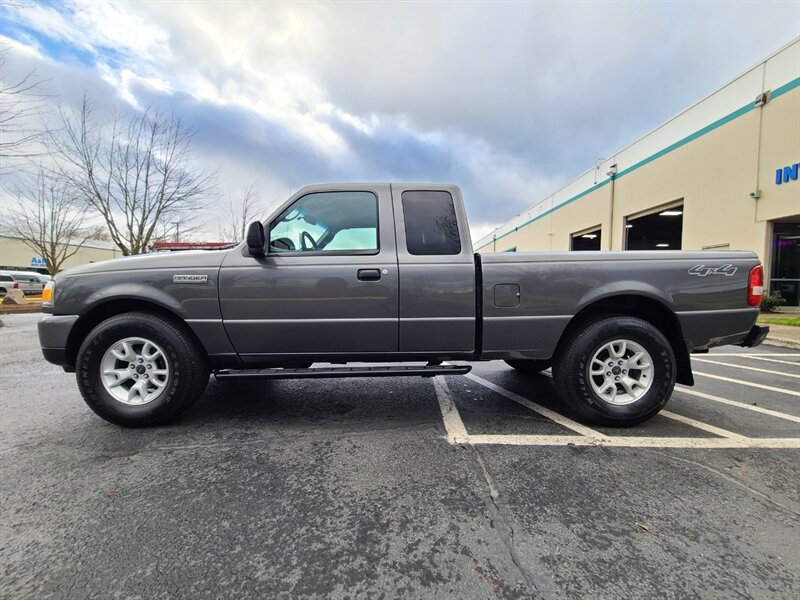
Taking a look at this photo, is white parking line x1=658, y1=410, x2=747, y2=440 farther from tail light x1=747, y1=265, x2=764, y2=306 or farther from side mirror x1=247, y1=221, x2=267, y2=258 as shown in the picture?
side mirror x1=247, y1=221, x2=267, y2=258

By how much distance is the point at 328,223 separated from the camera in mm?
3430

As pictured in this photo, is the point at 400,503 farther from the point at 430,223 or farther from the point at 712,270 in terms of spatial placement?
the point at 712,270

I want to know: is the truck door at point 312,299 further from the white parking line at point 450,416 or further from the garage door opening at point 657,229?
the garage door opening at point 657,229

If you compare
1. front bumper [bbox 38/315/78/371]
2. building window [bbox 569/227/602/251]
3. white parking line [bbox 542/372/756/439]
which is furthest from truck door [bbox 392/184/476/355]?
building window [bbox 569/227/602/251]

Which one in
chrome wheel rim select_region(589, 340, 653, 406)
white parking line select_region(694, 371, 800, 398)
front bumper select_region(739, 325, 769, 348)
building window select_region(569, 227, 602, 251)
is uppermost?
building window select_region(569, 227, 602, 251)

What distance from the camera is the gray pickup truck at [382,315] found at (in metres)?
3.09

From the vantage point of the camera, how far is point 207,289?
3.11 metres

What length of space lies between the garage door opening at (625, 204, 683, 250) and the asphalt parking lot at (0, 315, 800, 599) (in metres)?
17.4

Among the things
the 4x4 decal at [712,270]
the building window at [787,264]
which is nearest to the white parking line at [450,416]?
the 4x4 decal at [712,270]

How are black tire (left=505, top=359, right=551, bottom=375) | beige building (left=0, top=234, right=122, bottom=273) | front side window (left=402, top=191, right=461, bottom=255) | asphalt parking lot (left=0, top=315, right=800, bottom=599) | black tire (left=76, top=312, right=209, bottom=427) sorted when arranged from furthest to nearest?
beige building (left=0, top=234, right=122, bottom=273), black tire (left=505, top=359, right=551, bottom=375), front side window (left=402, top=191, right=461, bottom=255), black tire (left=76, top=312, right=209, bottom=427), asphalt parking lot (left=0, top=315, right=800, bottom=599)

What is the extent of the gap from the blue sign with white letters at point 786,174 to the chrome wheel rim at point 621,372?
12.8 m

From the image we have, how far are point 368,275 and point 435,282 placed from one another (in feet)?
1.86

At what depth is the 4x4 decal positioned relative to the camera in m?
3.15

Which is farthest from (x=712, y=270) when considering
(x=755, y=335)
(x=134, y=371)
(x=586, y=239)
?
(x=586, y=239)
